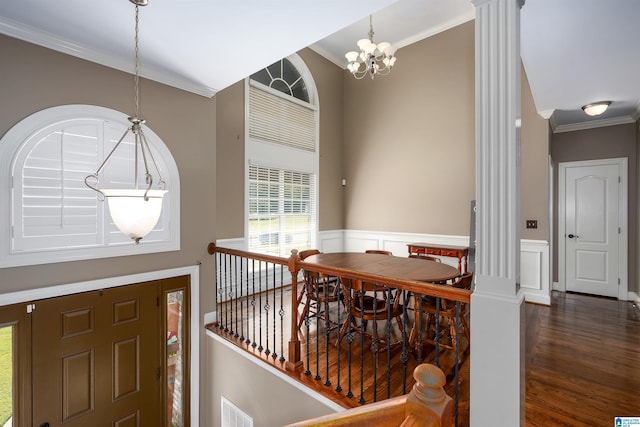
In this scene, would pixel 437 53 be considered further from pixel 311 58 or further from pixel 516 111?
pixel 516 111

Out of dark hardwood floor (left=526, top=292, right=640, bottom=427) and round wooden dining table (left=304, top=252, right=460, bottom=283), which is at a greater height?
round wooden dining table (left=304, top=252, right=460, bottom=283)

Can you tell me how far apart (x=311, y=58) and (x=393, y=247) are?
3.89 meters

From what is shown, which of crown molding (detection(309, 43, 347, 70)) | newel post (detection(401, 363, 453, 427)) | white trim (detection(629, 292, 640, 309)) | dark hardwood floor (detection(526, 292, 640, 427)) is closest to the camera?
newel post (detection(401, 363, 453, 427))

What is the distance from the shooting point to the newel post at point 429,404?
692mm

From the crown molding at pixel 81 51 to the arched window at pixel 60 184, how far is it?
41cm

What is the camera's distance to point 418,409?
71 cm

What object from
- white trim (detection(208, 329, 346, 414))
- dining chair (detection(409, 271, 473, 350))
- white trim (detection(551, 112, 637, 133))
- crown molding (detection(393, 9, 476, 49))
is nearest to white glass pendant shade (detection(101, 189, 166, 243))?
white trim (detection(208, 329, 346, 414))

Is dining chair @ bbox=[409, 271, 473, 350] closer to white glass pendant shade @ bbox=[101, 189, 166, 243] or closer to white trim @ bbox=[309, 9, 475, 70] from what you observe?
white glass pendant shade @ bbox=[101, 189, 166, 243]

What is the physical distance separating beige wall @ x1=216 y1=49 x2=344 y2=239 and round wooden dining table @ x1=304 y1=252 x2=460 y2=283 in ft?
5.22

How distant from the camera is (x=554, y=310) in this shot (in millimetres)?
4031

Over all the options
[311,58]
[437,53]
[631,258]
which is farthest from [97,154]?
[631,258]

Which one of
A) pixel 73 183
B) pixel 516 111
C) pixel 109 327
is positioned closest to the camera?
pixel 516 111

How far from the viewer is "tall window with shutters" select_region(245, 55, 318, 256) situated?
15.0 ft

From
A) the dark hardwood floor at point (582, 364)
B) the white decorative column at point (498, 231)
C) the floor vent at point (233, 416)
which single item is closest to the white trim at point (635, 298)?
the dark hardwood floor at point (582, 364)
